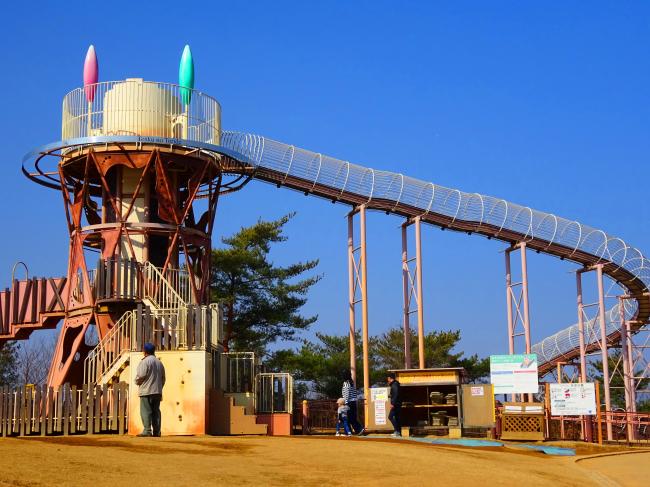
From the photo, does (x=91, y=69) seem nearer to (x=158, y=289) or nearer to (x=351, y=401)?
(x=158, y=289)

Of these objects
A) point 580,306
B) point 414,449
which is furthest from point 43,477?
point 580,306

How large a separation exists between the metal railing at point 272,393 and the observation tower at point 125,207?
13.8 feet

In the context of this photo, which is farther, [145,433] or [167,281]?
[167,281]

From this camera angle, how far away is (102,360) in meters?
28.5

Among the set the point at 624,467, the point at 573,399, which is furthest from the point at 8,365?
the point at 624,467

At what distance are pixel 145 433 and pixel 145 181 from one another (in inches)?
607

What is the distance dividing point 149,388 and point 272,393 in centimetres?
834

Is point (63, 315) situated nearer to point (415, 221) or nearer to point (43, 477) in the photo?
point (415, 221)

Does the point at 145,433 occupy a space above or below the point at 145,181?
below

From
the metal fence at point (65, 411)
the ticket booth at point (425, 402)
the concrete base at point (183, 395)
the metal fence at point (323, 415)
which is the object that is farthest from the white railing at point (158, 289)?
the metal fence at point (323, 415)

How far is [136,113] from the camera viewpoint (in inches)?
1334

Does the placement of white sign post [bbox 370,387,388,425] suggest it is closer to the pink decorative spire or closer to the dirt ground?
the dirt ground

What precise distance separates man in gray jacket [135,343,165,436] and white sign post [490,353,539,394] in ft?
49.8

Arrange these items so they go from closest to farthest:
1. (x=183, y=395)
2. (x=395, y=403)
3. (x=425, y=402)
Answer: (x=183, y=395) → (x=395, y=403) → (x=425, y=402)
